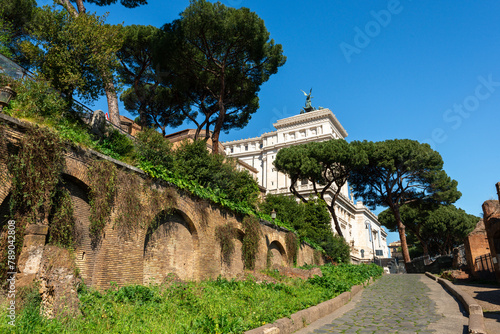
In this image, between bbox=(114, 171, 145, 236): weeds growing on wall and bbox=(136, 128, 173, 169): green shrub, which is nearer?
bbox=(114, 171, 145, 236): weeds growing on wall

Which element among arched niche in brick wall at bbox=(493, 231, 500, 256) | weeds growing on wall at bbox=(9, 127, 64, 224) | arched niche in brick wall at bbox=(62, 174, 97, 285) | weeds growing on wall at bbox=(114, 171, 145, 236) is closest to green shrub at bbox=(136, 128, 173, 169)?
weeds growing on wall at bbox=(114, 171, 145, 236)

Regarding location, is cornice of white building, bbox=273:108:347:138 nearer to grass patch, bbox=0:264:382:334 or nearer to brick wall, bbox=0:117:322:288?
brick wall, bbox=0:117:322:288

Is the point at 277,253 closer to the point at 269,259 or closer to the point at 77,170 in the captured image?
the point at 269,259

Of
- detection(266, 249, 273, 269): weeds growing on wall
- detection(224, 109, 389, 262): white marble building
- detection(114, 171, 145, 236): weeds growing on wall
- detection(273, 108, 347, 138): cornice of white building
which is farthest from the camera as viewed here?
detection(273, 108, 347, 138): cornice of white building

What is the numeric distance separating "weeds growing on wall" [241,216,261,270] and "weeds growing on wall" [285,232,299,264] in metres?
4.45

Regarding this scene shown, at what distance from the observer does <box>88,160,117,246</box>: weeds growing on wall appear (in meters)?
7.50

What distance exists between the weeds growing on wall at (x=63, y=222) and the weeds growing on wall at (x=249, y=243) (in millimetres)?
7260

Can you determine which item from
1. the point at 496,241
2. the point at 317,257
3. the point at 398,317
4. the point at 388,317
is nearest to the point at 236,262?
the point at 388,317

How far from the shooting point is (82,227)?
734 centimetres

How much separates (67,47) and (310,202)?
1927 centimetres

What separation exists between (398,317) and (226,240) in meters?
6.04

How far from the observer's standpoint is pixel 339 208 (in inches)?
1999

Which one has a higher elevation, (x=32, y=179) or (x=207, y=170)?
(x=207, y=170)

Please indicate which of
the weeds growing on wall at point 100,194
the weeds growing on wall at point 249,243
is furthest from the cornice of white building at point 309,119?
the weeds growing on wall at point 100,194
